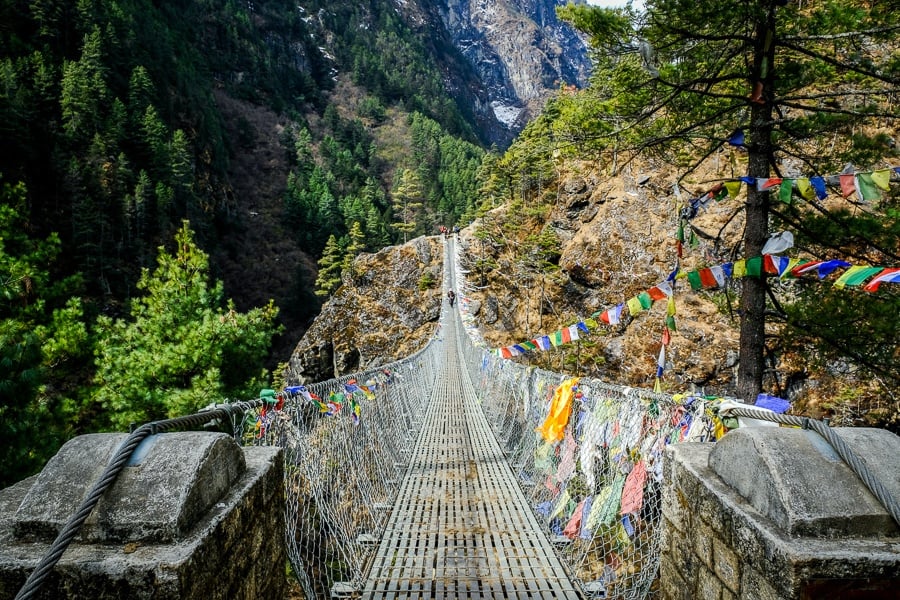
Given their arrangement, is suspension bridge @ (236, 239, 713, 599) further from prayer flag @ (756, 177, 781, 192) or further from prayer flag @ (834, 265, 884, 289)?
prayer flag @ (756, 177, 781, 192)

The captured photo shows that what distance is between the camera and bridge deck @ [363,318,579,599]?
2.31 m

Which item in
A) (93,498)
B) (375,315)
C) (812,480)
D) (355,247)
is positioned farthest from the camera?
(355,247)

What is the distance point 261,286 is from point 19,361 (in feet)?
118

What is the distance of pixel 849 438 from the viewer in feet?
3.87

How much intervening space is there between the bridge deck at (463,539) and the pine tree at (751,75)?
6.84 ft

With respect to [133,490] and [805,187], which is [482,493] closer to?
[133,490]

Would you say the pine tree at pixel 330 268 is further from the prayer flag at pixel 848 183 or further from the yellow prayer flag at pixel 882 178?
the yellow prayer flag at pixel 882 178

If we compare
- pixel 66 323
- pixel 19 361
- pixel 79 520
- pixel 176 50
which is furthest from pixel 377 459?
pixel 176 50

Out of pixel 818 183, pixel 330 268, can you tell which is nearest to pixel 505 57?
pixel 330 268

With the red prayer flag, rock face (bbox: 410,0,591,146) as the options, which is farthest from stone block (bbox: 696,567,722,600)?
rock face (bbox: 410,0,591,146)

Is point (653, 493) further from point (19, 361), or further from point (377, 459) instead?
point (19, 361)

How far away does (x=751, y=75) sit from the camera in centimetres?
324

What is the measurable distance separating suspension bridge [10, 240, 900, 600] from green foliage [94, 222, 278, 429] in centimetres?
528

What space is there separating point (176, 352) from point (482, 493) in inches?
261
